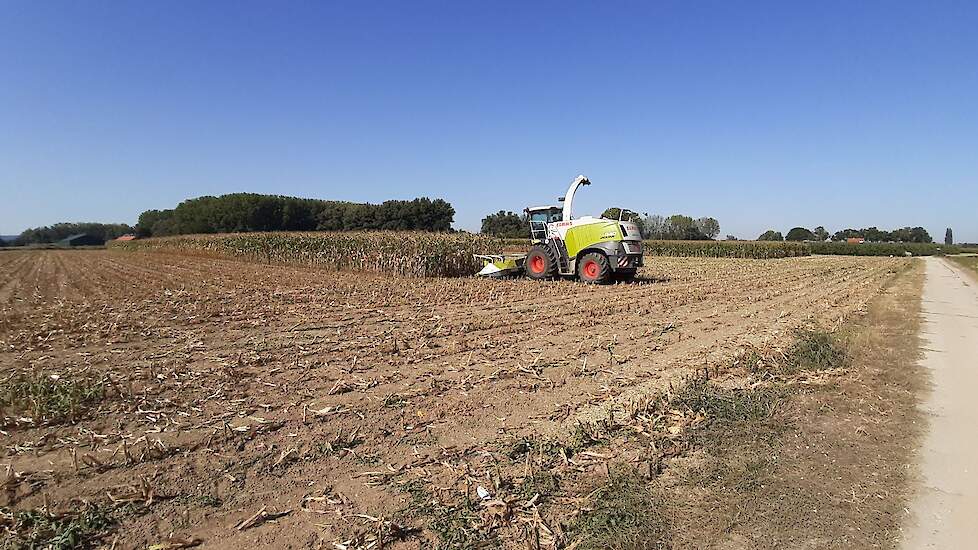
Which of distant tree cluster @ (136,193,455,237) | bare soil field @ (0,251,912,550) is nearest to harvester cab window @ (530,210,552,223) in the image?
bare soil field @ (0,251,912,550)

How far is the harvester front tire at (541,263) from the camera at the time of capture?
1706 cm

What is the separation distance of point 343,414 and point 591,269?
40.3 ft

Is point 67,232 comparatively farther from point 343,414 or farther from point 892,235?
point 892,235

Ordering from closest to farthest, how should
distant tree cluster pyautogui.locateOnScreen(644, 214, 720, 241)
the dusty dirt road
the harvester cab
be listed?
the dusty dirt road < the harvester cab < distant tree cluster pyautogui.locateOnScreen(644, 214, 720, 241)

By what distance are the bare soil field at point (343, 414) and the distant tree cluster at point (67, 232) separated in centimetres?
10403

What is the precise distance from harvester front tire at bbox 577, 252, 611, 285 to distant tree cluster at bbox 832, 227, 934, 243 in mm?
111443

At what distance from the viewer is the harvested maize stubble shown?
20312 millimetres

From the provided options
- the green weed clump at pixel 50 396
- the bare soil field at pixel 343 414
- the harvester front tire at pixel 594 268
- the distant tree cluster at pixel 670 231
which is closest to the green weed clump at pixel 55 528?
the bare soil field at pixel 343 414

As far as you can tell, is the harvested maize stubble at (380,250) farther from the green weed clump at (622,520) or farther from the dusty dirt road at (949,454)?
the green weed clump at (622,520)

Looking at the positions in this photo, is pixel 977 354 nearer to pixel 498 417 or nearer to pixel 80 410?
pixel 498 417

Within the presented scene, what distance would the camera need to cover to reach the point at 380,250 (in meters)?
21.6

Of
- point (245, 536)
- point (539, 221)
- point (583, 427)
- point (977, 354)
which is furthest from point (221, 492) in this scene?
point (539, 221)

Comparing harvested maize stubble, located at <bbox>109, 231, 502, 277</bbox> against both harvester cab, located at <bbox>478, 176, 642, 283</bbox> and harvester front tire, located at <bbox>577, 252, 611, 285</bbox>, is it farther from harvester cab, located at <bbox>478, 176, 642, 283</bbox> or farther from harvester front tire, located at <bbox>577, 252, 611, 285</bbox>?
harvester front tire, located at <bbox>577, 252, 611, 285</bbox>

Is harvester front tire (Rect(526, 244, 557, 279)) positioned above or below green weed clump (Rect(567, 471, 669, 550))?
above
